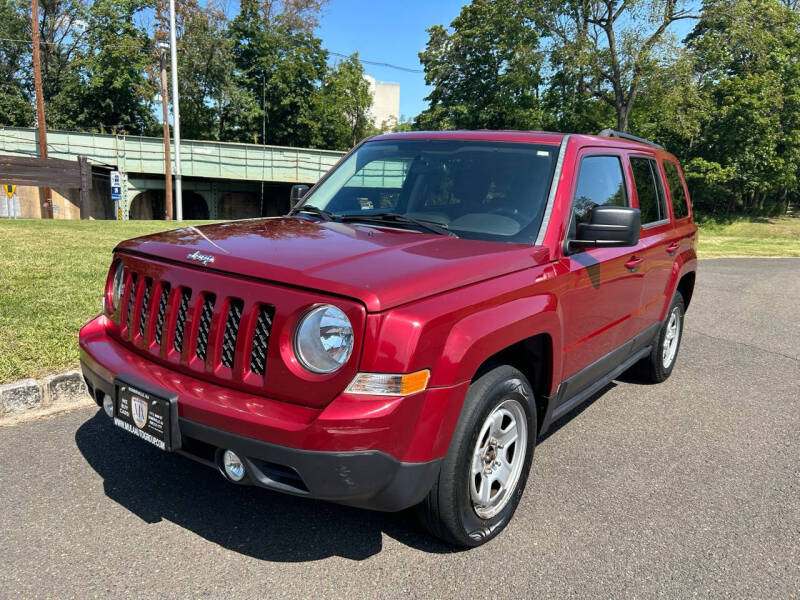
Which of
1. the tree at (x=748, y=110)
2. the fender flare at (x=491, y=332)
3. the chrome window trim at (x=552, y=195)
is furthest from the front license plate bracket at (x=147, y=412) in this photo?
the tree at (x=748, y=110)

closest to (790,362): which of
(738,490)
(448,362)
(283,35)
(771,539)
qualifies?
(738,490)

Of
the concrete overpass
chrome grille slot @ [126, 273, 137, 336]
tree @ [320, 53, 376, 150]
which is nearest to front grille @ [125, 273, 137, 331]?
chrome grille slot @ [126, 273, 137, 336]

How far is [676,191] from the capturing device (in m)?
5.15

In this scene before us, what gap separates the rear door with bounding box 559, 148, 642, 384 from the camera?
322cm

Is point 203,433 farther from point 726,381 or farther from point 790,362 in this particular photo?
point 790,362

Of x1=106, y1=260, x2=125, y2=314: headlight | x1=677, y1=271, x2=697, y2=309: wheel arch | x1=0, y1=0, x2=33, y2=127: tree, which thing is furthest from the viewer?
x1=0, y1=0, x2=33, y2=127: tree

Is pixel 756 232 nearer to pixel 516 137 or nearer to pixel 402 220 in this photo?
pixel 516 137

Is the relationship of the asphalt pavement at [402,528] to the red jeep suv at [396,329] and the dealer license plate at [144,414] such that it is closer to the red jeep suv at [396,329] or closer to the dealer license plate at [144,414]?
the red jeep suv at [396,329]

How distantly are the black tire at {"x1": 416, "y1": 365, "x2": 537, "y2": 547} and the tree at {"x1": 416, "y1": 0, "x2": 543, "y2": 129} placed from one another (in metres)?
28.8

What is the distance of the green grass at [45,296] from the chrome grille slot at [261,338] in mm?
2605

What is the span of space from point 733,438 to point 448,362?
2906mm

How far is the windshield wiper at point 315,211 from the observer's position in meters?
3.60

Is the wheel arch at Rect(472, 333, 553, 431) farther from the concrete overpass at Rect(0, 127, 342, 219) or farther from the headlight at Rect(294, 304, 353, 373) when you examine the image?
the concrete overpass at Rect(0, 127, 342, 219)

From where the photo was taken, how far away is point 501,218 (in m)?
3.26
